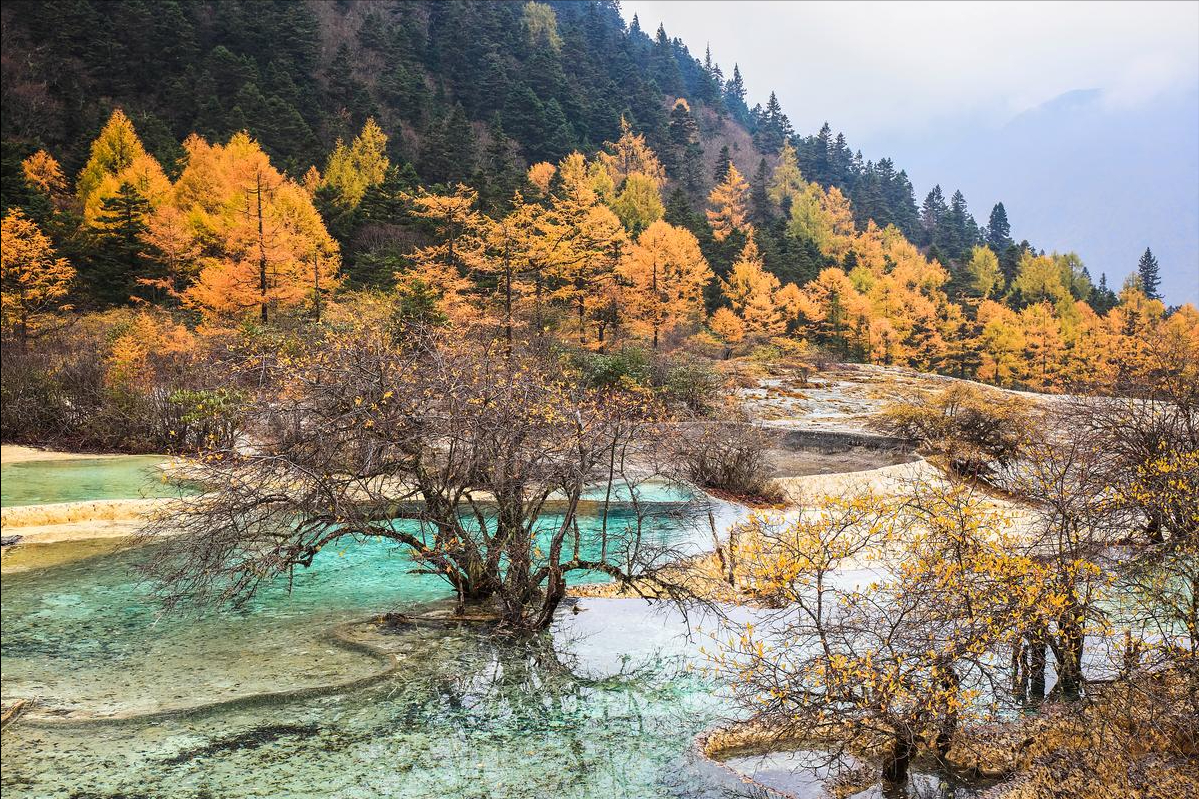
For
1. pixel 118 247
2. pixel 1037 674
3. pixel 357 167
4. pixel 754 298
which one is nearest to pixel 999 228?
pixel 754 298

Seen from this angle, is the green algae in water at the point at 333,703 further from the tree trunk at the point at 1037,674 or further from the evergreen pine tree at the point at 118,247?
the evergreen pine tree at the point at 118,247

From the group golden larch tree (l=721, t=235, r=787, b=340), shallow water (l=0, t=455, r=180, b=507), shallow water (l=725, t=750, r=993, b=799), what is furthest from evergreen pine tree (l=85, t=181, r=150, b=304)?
shallow water (l=725, t=750, r=993, b=799)

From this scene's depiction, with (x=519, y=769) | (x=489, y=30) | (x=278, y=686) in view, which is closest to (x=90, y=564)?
(x=278, y=686)

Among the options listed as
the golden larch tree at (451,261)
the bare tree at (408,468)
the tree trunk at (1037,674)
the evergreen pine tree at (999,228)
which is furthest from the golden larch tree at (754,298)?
the evergreen pine tree at (999,228)

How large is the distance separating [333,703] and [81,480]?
13.0 m

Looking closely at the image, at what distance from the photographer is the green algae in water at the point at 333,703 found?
6.98 m

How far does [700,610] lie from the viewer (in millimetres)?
11281

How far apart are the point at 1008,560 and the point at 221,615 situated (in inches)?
397

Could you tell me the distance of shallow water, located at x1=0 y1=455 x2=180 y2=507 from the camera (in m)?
15.9

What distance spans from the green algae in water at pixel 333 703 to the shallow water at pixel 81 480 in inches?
169

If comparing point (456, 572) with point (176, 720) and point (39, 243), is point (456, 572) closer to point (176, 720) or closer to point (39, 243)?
point (176, 720)

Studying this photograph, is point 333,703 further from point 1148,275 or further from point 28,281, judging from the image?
point 1148,275

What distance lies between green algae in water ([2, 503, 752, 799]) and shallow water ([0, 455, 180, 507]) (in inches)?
169

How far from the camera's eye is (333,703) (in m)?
8.41
